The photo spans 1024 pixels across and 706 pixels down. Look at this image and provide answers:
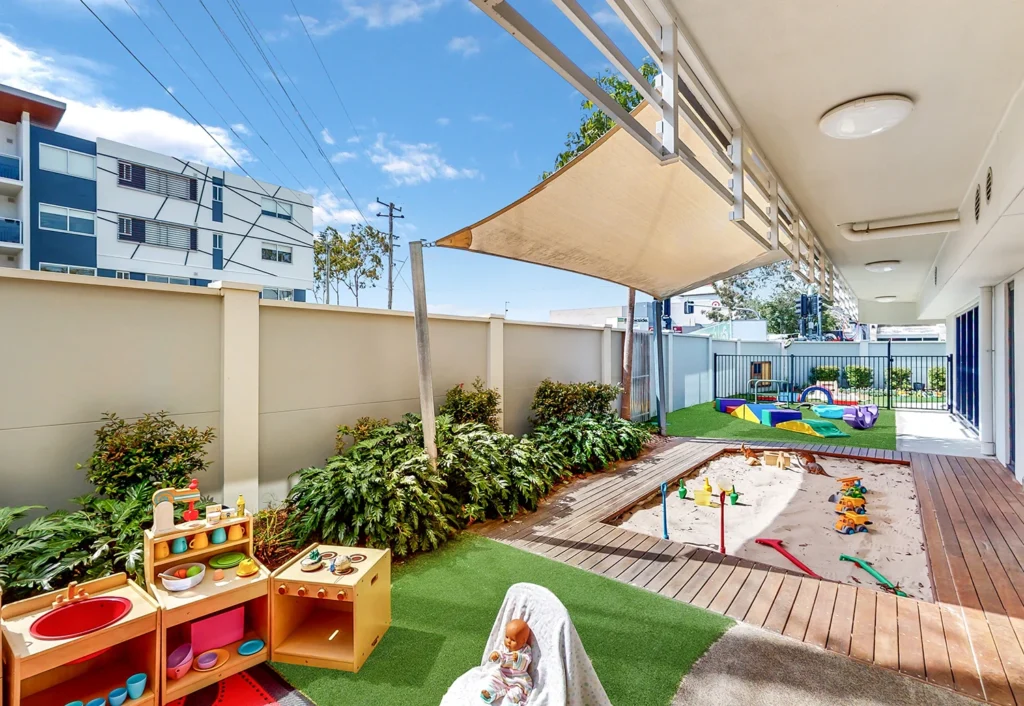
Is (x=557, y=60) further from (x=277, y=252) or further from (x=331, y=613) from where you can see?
(x=277, y=252)

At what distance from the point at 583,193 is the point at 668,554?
9.65ft

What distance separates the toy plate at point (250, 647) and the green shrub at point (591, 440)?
13.3ft

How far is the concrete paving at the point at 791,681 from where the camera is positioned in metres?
2.05

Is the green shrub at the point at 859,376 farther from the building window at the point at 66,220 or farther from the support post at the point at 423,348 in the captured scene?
the building window at the point at 66,220

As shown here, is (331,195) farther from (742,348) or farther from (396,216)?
(742,348)

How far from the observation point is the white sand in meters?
3.70

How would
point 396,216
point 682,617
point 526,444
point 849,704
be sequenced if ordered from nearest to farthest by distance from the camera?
point 849,704 → point 682,617 → point 526,444 → point 396,216

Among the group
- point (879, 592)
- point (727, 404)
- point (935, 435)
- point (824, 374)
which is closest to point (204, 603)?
point (879, 592)

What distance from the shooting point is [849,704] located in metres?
2.02

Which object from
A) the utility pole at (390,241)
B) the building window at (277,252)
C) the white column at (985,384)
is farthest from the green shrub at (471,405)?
the building window at (277,252)

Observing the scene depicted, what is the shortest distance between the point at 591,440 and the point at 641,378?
3909 mm

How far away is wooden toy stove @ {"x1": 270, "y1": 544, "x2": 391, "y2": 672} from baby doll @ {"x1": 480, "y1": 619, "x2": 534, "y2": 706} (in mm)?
857

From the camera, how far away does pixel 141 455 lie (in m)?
3.10

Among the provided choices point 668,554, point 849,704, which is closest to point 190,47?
point 668,554
